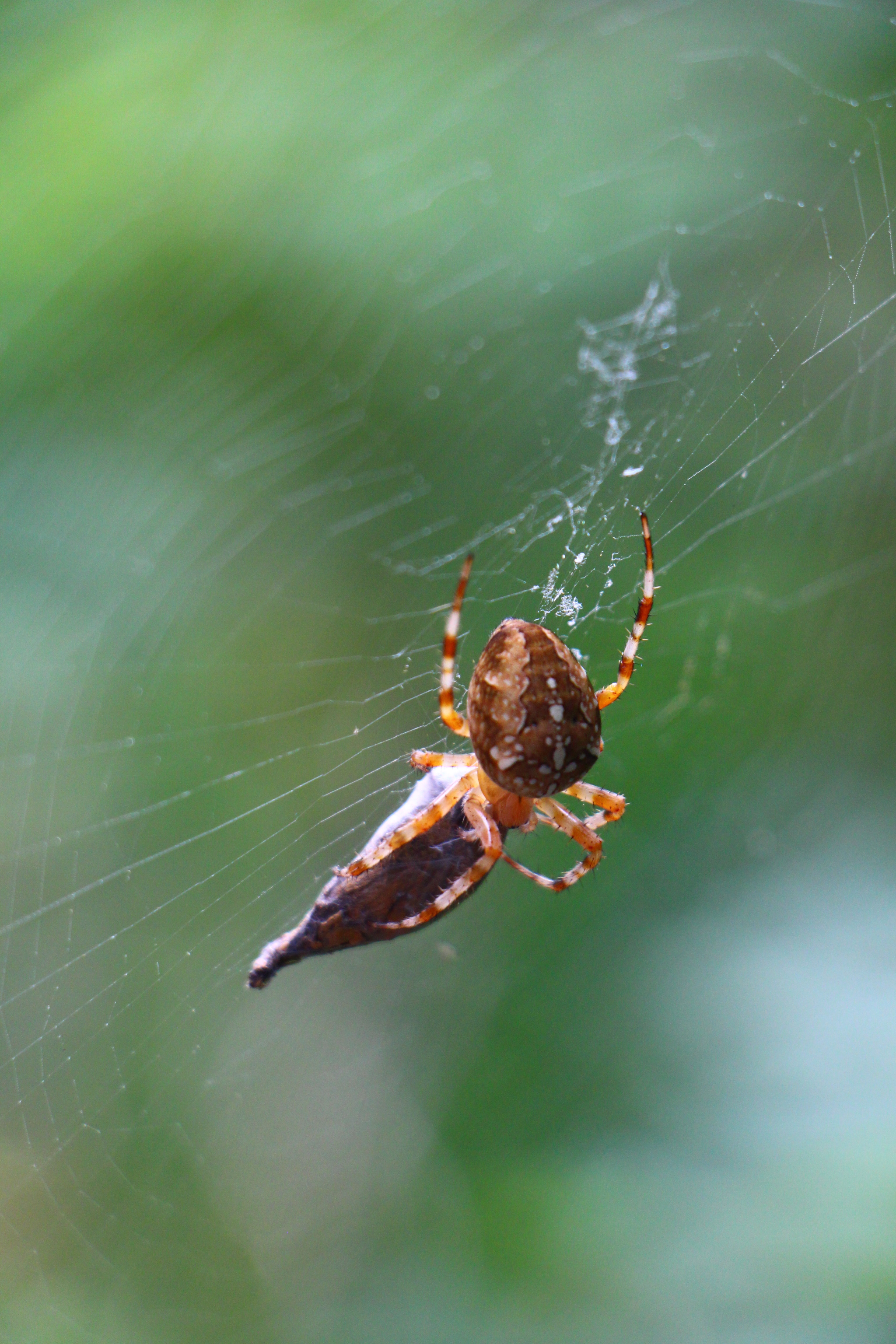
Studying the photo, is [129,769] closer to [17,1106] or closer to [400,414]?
[17,1106]

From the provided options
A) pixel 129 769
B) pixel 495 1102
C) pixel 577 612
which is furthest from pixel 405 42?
pixel 495 1102

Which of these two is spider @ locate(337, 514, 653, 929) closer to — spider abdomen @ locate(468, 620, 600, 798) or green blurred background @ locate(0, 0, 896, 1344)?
spider abdomen @ locate(468, 620, 600, 798)

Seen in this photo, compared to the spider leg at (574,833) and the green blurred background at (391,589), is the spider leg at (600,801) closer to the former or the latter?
the spider leg at (574,833)

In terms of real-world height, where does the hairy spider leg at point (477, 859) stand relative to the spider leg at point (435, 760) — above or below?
below

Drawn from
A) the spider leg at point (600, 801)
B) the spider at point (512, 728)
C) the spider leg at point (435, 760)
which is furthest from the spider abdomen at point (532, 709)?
the spider leg at point (600, 801)

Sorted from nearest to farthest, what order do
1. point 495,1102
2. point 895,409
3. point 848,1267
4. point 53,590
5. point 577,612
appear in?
point 848,1267 < point 577,612 < point 495,1102 < point 53,590 < point 895,409

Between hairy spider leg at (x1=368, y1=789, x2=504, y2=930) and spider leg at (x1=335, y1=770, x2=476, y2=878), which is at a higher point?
spider leg at (x1=335, y1=770, x2=476, y2=878)

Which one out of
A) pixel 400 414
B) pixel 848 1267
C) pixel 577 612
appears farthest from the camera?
pixel 400 414

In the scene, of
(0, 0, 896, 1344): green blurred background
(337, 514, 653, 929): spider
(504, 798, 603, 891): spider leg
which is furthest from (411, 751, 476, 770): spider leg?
(504, 798, 603, 891): spider leg
